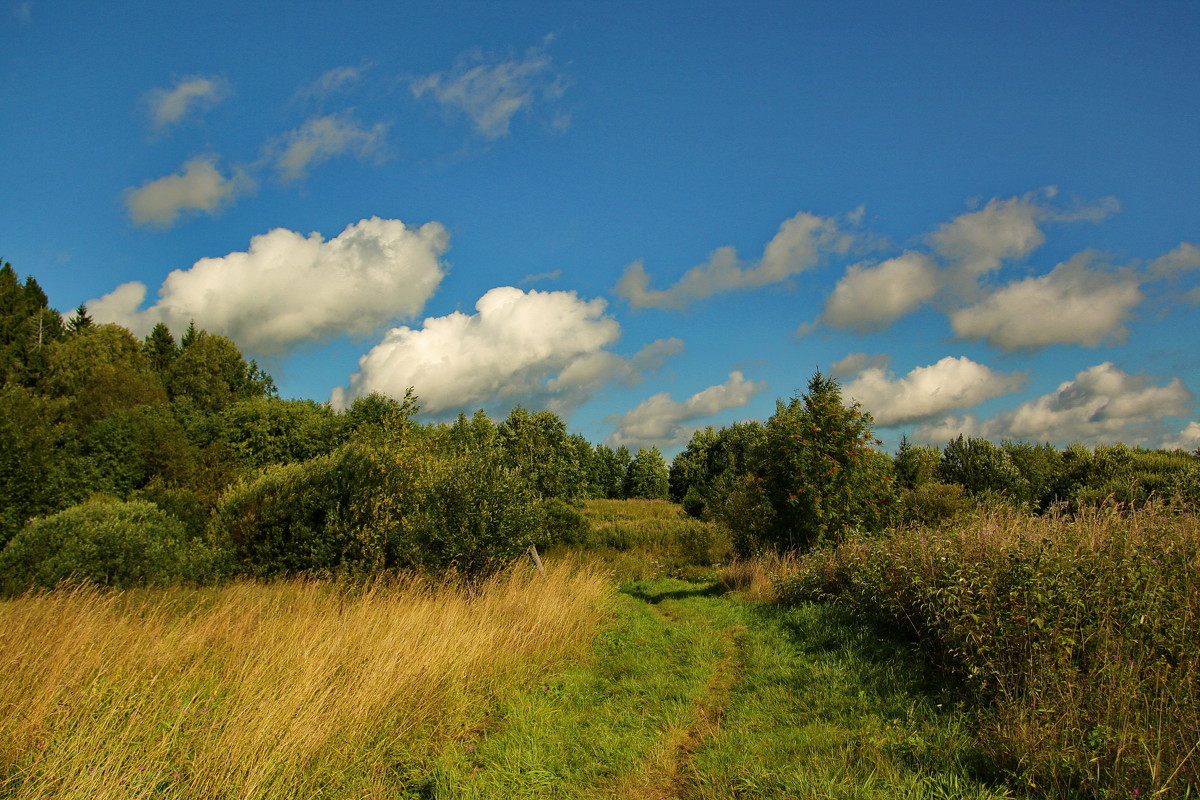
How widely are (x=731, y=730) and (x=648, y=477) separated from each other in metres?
82.5

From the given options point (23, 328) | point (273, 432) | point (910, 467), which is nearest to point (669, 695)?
point (910, 467)

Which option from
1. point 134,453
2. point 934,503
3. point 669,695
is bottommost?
point 669,695

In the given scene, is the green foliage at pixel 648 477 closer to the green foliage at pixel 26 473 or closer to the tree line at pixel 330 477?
the tree line at pixel 330 477

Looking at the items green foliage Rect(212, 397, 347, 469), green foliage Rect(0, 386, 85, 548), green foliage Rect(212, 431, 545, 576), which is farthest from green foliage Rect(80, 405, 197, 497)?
green foliage Rect(212, 431, 545, 576)

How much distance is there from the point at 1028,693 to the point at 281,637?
308 inches

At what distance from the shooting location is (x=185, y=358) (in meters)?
54.8

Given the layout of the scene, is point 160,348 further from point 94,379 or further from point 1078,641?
point 1078,641

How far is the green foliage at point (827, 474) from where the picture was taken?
16.4m

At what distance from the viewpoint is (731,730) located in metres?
5.94

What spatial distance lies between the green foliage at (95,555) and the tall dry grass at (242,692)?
4.13 metres

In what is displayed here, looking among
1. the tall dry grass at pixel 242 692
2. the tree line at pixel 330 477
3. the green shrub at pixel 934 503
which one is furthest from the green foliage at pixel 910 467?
the tall dry grass at pixel 242 692

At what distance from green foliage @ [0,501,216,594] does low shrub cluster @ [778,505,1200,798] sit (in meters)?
14.0

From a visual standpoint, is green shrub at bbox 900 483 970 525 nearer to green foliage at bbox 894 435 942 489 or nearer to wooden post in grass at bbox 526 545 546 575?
green foliage at bbox 894 435 942 489

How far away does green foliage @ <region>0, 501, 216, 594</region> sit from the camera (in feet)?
38.3
